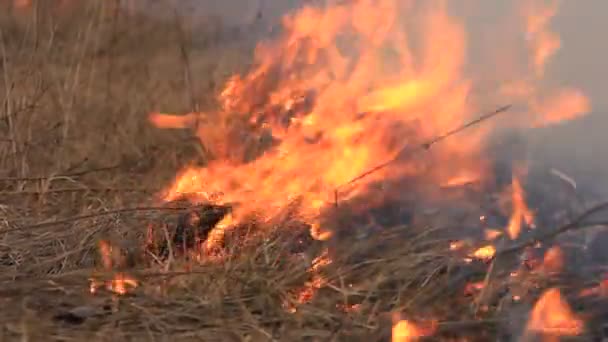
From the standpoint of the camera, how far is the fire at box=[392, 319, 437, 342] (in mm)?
1860

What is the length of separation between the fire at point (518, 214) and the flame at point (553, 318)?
307 mm

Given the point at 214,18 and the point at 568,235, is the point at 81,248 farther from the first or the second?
the point at 214,18

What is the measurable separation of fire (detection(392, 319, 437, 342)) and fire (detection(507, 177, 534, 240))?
1.51 feet

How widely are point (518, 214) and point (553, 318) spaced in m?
0.46

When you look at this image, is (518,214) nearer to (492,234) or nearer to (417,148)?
(492,234)

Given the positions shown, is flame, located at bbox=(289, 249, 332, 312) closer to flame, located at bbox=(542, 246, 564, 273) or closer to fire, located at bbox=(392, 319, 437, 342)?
fire, located at bbox=(392, 319, 437, 342)

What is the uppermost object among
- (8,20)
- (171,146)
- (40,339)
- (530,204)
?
(8,20)

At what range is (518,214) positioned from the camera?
2.34 meters

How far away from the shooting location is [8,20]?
472 centimetres

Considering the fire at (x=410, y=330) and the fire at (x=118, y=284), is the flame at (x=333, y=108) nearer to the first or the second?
the fire at (x=118, y=284)

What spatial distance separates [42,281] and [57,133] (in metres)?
1.67

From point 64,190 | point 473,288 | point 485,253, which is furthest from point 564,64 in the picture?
point 64,190

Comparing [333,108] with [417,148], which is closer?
[417,148]

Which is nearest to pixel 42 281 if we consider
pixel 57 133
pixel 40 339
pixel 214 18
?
pixel 40 339
